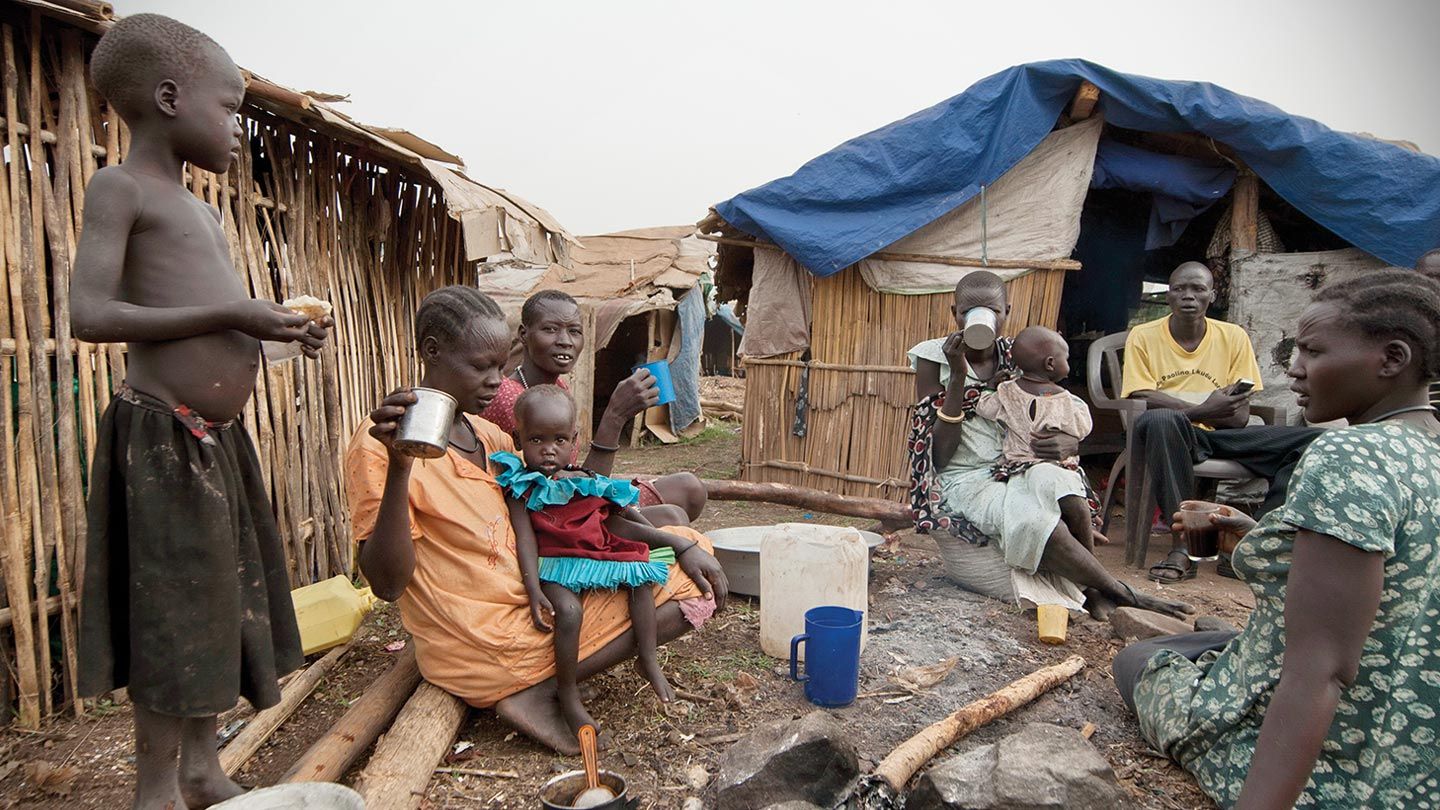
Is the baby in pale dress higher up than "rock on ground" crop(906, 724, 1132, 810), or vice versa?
the baby in pale dress

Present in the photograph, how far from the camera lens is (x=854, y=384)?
257 inches

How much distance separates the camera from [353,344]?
450 cm

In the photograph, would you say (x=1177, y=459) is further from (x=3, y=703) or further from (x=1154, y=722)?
(x=3, y=703)

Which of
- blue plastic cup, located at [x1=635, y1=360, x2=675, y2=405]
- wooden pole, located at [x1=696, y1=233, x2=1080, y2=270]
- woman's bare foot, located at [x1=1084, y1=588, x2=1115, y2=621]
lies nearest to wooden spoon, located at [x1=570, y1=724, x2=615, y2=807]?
blue plastic cup, located at [x1=635, y1=360, x2=675, y2=405]

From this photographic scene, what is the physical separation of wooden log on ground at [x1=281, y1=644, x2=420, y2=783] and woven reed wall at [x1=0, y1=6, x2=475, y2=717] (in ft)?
3.42

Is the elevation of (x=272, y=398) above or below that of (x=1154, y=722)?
above

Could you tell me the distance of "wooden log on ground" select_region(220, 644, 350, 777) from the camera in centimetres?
237

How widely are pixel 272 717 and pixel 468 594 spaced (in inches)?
32.5

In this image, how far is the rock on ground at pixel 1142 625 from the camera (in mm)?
3238

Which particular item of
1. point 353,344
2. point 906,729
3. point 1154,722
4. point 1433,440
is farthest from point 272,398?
point 1433,440

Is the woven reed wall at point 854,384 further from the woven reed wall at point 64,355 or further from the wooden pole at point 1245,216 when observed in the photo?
the woven reed wall at point 64,355

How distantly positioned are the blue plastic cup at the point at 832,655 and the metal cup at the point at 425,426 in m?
1.43

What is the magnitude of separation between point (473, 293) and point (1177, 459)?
3994 mm

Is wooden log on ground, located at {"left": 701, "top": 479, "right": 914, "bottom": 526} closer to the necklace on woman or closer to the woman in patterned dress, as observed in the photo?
the woman in patterned dress
